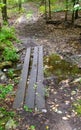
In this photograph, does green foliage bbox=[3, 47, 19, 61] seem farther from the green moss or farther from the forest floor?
the green moss

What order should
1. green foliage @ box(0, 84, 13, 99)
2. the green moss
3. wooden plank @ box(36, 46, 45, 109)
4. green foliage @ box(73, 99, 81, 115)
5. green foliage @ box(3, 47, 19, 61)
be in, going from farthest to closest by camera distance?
green foliage @ box(3, 47, 19, 61) → the green moss → green foliage @ box(0, 84, 13, 99) → wooden plank @ box(36, 46, 45, 109) → green foliage @ box(73, 99, 81, 115)

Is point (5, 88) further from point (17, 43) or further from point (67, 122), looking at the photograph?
point (17, 43)

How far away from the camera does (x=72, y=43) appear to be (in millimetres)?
12656

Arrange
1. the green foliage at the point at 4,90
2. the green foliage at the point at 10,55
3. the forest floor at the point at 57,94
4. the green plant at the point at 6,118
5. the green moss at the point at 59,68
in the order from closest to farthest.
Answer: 1. the green plant at the point at 6,118
2. the forest floor at the point at 57,94
3. the green foliage at the point at 4,90
4. the green moss at the point at 59,68
5. the green foliage at the point at 10,55

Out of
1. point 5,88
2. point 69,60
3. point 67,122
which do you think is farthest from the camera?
point 69,60

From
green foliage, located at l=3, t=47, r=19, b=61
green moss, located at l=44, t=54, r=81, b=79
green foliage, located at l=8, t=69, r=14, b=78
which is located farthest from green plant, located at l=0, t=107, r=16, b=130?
green foliage, located at l=3, t=47, r=19, b=61

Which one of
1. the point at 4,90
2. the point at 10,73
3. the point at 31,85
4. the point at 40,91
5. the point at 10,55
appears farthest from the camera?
the point at 10,55

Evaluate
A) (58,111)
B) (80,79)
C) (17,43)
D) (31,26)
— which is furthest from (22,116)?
(31,26)

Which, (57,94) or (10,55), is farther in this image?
(10,55)

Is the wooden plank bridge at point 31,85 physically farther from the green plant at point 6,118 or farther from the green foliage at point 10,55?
the green foliage at point 10,55

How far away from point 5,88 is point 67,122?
2.69 meters

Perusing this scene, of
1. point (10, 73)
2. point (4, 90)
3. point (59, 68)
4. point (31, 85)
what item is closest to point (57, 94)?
point (31, 85)

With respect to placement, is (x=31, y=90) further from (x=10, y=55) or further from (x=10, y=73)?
(x=10, y=55)

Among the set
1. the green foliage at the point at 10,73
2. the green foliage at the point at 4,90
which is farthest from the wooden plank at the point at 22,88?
the green foliage at the point at 10,73
